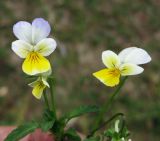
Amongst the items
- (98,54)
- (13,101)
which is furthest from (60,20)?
(13,101)

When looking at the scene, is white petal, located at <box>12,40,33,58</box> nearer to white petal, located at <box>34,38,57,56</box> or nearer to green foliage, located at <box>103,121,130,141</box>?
white petal, located at <box>34,38,57,56</box>

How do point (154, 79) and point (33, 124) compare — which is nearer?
point (33, 124)

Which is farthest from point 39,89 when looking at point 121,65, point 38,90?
point 121,65

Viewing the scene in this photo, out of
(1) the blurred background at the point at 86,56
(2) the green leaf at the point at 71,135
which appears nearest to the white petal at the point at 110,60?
(2) the green leaf at the point at 71,135

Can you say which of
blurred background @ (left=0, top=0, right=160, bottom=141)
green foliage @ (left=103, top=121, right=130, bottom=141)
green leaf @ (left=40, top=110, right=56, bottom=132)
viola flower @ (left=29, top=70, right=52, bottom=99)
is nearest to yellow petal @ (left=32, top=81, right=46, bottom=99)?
viola flower @ (left=29, top=70, right=52, bottom=99)

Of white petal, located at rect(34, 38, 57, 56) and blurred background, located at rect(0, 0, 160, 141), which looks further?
blurred background, located at rect(0, 0, 160, 141)

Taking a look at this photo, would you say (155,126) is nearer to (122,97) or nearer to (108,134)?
(122,97)

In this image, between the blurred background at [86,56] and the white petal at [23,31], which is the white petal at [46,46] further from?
the blurred background at [86,56]

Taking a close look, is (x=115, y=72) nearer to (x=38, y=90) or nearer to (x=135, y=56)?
(x=135, y=56)
